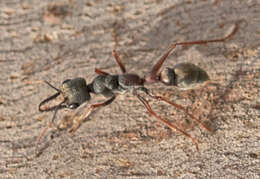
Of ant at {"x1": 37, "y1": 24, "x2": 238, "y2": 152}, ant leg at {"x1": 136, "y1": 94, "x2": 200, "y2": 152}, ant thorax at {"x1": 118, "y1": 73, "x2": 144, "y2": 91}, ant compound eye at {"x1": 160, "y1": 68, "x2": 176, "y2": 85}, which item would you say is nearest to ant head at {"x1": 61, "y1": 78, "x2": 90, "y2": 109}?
ant at {"x1": 37, "y1": 24, "x2": 238, "y2": 152}

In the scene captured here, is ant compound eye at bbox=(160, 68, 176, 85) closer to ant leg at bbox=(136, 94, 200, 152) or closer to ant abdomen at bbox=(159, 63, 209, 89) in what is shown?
ant abdomen at bbox=(159, 63, 209, 89)

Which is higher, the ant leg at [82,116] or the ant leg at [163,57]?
the ant leg at [163,57]

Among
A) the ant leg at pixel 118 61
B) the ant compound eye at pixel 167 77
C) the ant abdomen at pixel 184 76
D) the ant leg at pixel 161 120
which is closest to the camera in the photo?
the ant leg at pixel 161 120

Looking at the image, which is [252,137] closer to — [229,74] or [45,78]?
[229,74]

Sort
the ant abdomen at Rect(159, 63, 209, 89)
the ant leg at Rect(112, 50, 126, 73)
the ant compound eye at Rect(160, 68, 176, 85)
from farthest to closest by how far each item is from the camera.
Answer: the ant leg at Rect(112, 50, 126, 73) → the ant compound eye at Rect(160, 68, 176, 85) → the ant abdomen at Rect(159, 63, 209, 89)

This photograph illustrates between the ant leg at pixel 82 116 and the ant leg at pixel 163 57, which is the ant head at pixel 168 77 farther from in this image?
the ant leg at pixel 82 116

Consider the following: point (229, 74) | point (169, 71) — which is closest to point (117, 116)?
point (169, 71)

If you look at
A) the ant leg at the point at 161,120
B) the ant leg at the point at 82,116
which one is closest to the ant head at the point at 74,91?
the ant leg at the point at 82,116

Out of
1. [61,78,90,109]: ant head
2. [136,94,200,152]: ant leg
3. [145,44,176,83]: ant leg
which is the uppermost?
[145,44,176,83]: ant leg
